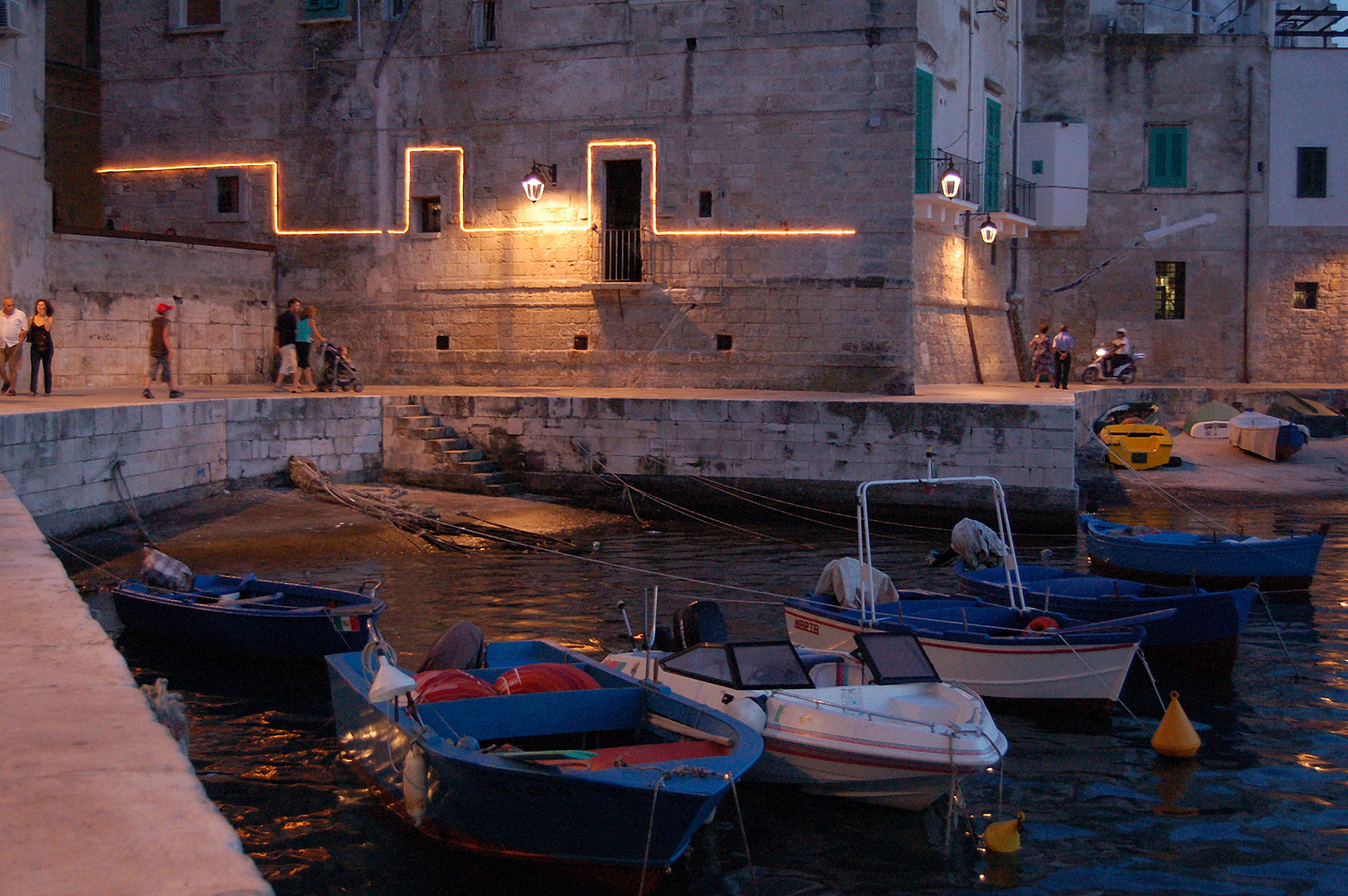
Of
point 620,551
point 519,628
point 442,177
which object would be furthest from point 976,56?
point 519,628

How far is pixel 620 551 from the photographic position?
15227 mm

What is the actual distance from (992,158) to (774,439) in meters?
10.4

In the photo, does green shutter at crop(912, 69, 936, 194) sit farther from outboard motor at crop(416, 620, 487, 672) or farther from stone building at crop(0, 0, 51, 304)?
outboard motor at crop(416, 620, 487, 672)

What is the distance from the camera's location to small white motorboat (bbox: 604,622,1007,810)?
6.70 metres

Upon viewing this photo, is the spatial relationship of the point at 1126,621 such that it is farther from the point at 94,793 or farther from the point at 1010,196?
the point at 1010,196

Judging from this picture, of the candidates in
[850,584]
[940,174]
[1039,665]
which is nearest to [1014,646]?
[1039,665]

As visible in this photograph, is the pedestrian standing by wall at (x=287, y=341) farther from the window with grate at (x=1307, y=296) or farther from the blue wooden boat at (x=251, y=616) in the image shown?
the window with grate at (x=1307, y=296)

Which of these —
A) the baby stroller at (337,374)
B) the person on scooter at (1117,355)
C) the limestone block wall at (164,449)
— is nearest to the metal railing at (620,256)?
the baby stroller at (337,374)

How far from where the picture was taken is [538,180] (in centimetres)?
2194

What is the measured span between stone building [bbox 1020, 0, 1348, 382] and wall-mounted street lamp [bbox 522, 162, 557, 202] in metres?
11.5

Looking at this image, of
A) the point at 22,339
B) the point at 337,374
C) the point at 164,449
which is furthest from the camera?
the point at 337,374

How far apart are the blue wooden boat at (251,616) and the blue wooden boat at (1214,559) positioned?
756 cm

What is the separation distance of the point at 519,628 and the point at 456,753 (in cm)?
518


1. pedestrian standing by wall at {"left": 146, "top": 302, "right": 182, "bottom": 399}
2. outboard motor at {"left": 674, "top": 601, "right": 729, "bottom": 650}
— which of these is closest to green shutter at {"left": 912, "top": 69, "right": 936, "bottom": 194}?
pedestrian standing by wall at {"left": 146, "top": 302, "right": 182, "bottom": 399}
